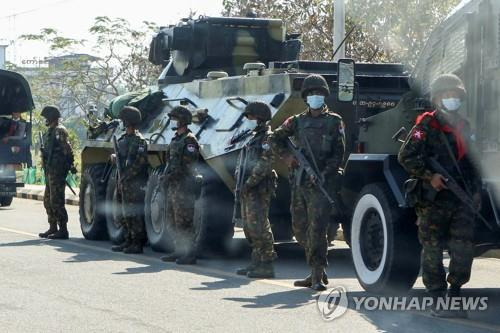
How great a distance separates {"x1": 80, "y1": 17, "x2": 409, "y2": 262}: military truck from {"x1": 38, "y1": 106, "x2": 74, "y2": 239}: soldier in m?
0.38

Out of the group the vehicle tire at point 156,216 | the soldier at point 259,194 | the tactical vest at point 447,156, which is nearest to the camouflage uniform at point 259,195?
the soldier at point 259,194

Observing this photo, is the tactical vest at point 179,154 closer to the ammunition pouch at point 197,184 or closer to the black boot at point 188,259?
the ammunition pouch at point 197,184

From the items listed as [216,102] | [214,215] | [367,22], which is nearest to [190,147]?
[214,215]

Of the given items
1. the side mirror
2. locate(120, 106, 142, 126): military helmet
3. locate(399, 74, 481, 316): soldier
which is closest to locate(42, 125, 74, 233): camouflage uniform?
locate(120, 106, 142, 126): military helmet

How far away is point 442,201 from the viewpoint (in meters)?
8.30

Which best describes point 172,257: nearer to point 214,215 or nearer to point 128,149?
point 214,215

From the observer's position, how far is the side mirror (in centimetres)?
1025

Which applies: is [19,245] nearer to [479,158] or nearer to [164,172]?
[164,172]

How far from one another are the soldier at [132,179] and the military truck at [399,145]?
3.79 metres

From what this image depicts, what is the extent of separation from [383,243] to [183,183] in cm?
349

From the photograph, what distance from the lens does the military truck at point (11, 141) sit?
22455mm

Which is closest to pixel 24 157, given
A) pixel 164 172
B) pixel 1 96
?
pixel 1 96

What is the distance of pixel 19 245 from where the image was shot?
14.0 meters

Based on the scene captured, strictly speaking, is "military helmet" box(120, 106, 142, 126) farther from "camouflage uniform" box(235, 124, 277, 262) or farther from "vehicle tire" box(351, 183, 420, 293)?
"vehicle tire" box(351, 183, 420, 293)
